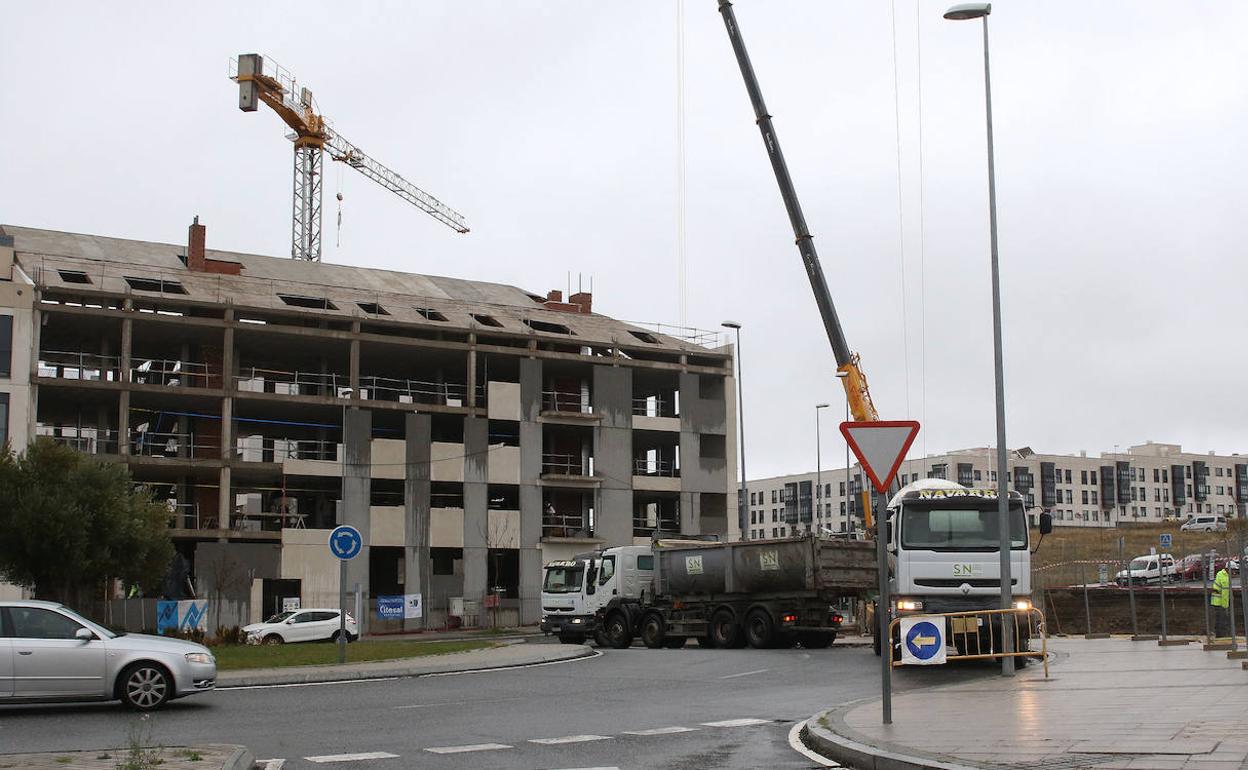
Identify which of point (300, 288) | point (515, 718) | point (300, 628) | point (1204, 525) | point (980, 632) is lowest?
point (300, 628)

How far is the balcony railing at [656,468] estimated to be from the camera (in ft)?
226

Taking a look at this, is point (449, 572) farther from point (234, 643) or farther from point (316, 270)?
point (234, 643)

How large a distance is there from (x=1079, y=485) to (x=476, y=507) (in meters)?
102

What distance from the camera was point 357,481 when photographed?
193 ft

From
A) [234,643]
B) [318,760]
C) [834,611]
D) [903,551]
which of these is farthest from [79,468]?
[318,760]

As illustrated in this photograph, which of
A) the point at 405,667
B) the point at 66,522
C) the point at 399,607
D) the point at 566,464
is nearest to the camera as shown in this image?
the point at 405,667

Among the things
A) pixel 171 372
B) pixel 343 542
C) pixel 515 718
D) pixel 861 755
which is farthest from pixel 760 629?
pixel 171 372

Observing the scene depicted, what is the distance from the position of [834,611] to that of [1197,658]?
443 inches

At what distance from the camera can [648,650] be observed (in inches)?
1305

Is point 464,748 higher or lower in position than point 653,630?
higher

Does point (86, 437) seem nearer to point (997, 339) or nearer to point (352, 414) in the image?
point (352, 414)

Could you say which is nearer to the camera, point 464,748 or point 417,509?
point 464,748

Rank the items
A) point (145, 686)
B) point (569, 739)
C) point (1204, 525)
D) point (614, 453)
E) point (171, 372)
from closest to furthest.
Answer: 1. point (569, 739)
2. point (145, 686)
3. point (171, 372)
4. point (614, 453)
5. point (1204, 525)

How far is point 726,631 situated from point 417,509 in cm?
2929
